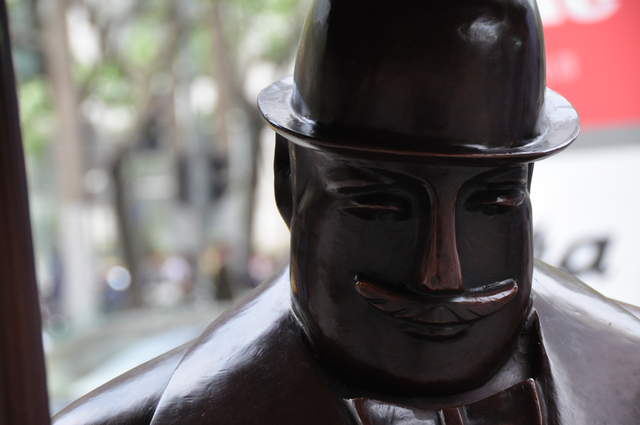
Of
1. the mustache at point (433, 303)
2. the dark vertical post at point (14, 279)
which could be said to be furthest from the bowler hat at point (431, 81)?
the dark vertical post at point (14, 279)

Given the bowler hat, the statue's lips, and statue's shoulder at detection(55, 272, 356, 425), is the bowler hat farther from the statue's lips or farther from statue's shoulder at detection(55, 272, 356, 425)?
statue's shoulder at detection(55, 272, 356, 425)

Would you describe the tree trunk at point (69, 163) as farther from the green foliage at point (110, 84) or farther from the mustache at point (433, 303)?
the mustache at point (433, 303)

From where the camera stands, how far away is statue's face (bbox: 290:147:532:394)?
3.59ft

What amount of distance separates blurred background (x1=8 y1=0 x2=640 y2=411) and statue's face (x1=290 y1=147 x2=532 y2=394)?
2.57m

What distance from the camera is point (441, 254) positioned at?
1086 mm

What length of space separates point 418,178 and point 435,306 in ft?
0.56

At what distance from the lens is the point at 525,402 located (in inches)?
48.0

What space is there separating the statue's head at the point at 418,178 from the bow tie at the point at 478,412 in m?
0.03

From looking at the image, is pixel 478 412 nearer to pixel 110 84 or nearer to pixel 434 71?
pixel 434 71

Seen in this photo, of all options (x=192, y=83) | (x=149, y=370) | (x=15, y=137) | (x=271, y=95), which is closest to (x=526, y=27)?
(x=271, y=95)

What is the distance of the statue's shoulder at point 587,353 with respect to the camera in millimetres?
1239

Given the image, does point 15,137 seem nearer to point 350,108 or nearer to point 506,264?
point 350,108

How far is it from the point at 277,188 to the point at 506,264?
40 cm

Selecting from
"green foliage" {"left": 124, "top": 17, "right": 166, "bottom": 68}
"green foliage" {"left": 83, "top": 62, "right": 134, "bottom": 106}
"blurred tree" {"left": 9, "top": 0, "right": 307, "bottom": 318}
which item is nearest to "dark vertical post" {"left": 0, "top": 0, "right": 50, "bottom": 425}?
"blurred tree" {"left": 9, "top": 0, "right": 307, "bottom": 318}
